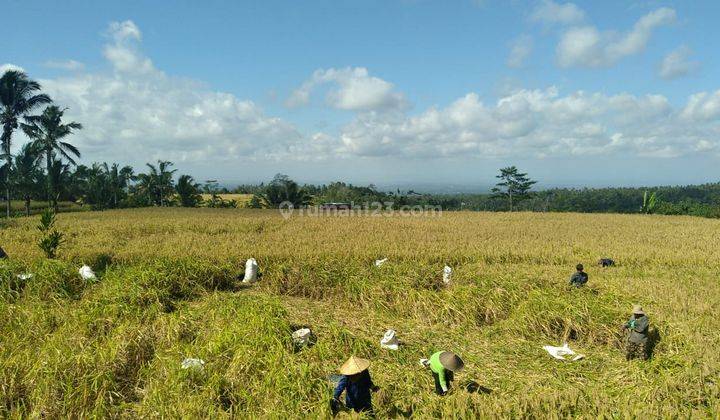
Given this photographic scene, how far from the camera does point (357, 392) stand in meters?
4.64

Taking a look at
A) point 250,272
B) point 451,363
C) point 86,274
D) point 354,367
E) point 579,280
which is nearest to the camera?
point 354,367

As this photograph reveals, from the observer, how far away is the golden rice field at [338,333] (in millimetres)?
4789

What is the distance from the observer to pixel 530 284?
8.91 m

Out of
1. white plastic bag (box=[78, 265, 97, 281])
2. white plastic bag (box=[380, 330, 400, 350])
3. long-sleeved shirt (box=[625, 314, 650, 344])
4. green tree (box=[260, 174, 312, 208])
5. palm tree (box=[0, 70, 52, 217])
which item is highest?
→ palm tree (box=[0, 70, 52, 217])

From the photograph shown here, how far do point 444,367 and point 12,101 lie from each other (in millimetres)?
38730

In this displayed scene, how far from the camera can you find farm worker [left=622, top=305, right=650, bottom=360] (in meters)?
6.11

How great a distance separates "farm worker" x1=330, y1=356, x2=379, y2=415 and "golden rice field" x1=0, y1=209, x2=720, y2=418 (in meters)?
0.24

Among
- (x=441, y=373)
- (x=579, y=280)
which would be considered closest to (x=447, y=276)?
(x=579, y=280)

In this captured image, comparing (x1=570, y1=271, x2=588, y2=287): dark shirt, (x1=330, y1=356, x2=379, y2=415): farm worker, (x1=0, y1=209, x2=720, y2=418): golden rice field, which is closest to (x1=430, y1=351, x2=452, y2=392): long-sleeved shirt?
(x1=0, y1=209, x2=720, y2=418): golden rice field

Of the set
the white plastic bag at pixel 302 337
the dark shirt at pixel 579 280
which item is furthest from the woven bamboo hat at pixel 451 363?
the dark shirt at pixel 579 280

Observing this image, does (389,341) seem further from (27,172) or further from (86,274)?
(27,172)

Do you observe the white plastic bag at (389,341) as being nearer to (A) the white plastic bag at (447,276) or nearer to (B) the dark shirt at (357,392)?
(B) the dark shirt at (357,392)

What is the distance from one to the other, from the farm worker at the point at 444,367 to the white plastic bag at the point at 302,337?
2.31 m

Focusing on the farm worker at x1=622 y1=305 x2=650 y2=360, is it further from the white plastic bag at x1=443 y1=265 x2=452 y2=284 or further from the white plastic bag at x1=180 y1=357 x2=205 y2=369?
the white plastic bag at x1=180 y1=357 x2=205 y2=369
